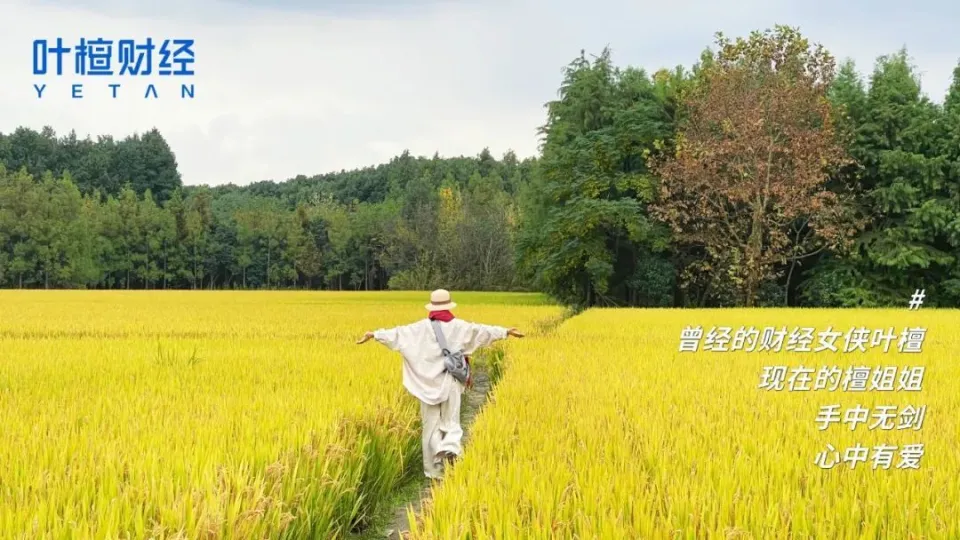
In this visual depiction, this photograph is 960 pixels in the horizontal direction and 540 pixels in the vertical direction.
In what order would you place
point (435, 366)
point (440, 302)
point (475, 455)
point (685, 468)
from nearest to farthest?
1. point (685, 468)
2. point (475, 455)
3. point (435, 366)
4. point (440, 302)

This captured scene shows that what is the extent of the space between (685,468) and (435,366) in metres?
2.23

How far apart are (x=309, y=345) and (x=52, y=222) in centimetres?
5524

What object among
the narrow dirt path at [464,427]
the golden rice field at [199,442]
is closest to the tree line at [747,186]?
the narrow dirt path at [464,427]

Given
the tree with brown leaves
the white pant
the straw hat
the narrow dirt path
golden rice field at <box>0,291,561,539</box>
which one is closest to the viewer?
golden rice field at <box>0,291,561,539</box>

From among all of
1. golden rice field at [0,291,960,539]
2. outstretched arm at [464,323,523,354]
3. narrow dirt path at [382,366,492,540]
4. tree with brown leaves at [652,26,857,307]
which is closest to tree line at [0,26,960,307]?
tree with brown leaves at [652,26,857,307]

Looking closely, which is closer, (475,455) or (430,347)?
(475,455)

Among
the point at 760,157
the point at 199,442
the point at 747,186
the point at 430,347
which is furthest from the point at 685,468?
the point at 760,157

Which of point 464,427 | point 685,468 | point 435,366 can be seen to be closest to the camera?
point 685,468

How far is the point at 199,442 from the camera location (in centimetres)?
400

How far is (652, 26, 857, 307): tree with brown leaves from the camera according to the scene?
25203mm

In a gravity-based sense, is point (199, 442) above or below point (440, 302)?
below

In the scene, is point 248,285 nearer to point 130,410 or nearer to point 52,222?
point 52,222

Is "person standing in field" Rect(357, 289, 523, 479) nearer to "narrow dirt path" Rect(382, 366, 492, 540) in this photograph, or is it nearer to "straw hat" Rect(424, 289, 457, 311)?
"straw hat" Rect(424, 289, 457, 311)

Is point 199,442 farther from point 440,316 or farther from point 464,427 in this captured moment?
point 464,427
